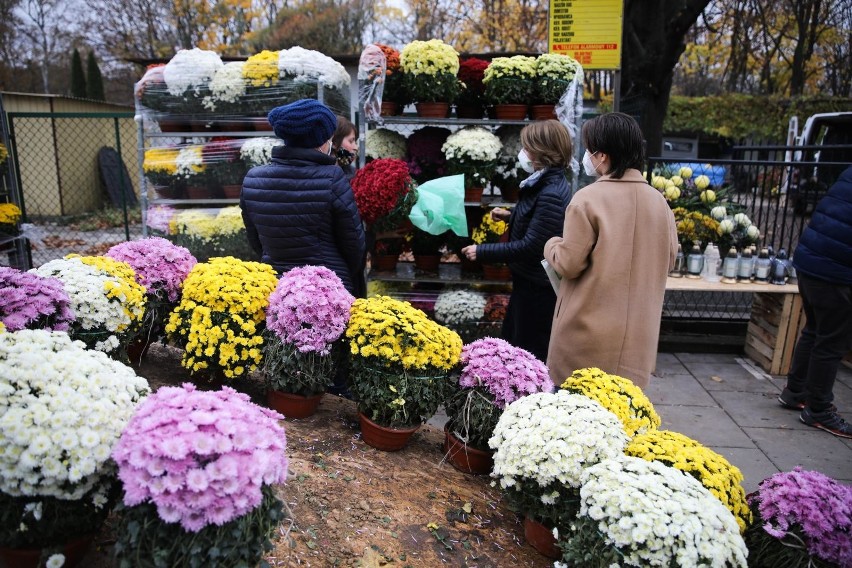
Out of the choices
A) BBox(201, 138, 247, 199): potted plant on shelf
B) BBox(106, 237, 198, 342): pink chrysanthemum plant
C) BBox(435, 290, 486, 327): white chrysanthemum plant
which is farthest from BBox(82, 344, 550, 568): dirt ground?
BBox(201, 138, 247, 199): potted plant on shelf

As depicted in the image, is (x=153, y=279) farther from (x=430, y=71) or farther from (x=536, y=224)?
(x=430, y=71)

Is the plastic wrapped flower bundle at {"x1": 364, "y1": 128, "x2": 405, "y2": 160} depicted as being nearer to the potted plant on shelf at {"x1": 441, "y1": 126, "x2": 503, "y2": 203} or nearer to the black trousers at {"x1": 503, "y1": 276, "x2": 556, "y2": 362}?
the potted plant on shelf at {"x1": 441, "y1": 126, "x2": 503, "y2": 203}

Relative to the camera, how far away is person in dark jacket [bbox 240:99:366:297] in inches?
122

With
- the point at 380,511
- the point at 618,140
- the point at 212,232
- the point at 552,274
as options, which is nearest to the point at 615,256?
the point at 552,274

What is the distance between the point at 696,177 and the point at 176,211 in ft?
17.2

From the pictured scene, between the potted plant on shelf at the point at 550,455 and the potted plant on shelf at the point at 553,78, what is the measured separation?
10.8 ft

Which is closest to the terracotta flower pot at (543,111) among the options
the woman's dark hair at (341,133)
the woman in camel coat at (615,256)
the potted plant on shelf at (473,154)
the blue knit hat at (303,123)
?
the potted plant on shelf at (473,154)

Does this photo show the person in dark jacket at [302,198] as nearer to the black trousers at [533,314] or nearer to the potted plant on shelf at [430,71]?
the black trousers at [533,314]

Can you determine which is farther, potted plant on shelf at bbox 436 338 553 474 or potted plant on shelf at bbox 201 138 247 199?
potted plant on shelf at bbox 201 138 247 199

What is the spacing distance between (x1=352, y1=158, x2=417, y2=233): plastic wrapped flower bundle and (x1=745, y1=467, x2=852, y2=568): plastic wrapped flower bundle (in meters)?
2.91

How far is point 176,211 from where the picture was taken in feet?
19.4

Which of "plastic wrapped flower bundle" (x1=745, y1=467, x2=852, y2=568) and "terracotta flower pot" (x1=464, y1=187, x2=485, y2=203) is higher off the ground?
"terracotta flower pot" (x1=464, y1=187, x2=485, y2=203)

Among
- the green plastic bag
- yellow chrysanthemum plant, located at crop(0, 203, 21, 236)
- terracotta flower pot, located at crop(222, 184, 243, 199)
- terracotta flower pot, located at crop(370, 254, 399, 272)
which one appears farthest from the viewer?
yellow chrysanthemum plant, located at crop(0, 203, 21, 236)

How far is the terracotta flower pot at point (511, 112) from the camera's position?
501cm
